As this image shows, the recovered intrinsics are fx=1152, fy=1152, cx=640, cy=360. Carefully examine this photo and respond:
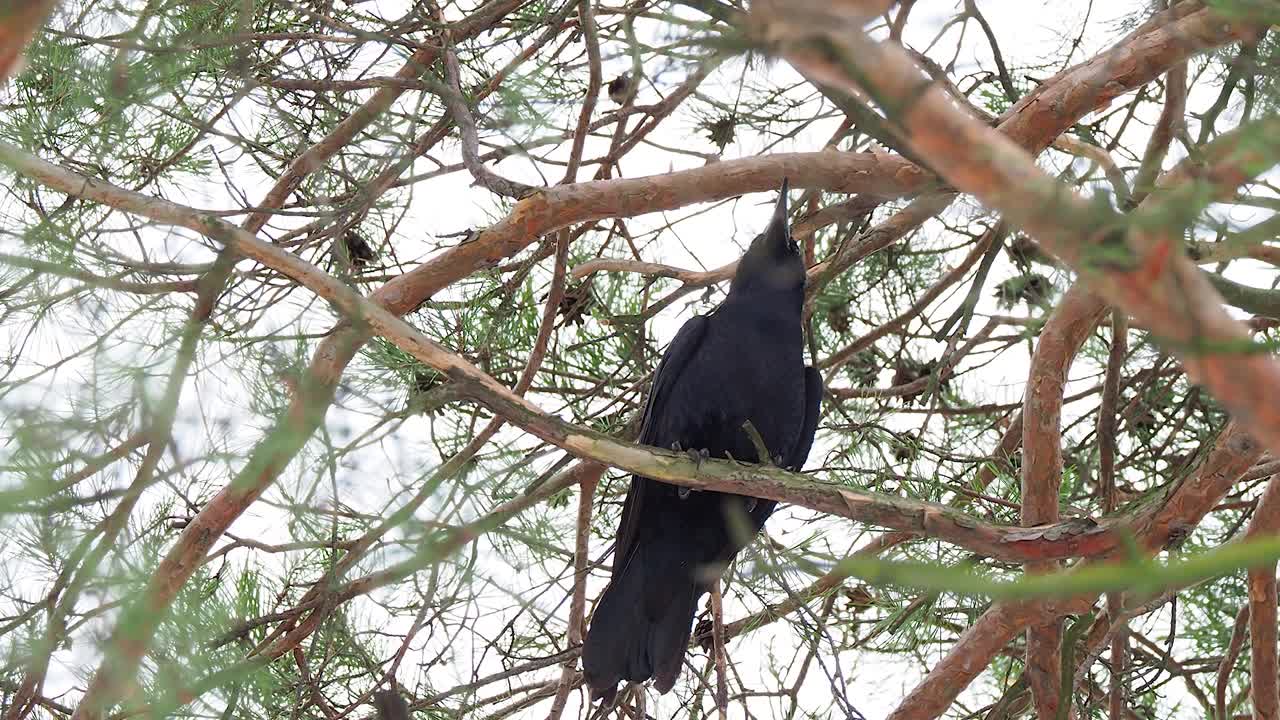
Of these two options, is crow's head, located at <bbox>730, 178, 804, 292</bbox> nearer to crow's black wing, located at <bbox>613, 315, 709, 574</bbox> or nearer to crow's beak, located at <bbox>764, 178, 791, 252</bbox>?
crow's beak, located at <bbox>764, 178, 791, 252</bbox>

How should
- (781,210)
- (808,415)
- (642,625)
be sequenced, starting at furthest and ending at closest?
(808,415), (781,210), (642,625)

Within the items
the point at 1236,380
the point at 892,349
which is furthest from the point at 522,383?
the point at 1236,380

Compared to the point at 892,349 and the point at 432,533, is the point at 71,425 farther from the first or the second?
the point at 892,349

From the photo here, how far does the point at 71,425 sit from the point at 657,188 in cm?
137

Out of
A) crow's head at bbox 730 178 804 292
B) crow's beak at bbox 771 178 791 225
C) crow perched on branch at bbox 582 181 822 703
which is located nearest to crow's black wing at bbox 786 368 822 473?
crow perched on branch at bbox 582 181 822 703

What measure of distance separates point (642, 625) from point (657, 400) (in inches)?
25.4

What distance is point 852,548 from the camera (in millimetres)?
3375

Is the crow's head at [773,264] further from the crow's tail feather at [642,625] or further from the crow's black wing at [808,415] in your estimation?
the crow's tail feather at [642,625]

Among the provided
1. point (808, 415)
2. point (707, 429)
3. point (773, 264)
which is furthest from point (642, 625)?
point (773, 264)

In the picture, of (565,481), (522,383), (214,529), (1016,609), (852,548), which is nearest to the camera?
(214,529)

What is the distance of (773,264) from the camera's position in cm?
341

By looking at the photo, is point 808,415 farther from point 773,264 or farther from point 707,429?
point 773,264

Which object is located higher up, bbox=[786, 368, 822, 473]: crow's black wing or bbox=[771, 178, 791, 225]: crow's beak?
bbox=[771, 178, 791, 225]: crow's beak

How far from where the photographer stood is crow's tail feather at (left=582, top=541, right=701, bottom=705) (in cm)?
296
